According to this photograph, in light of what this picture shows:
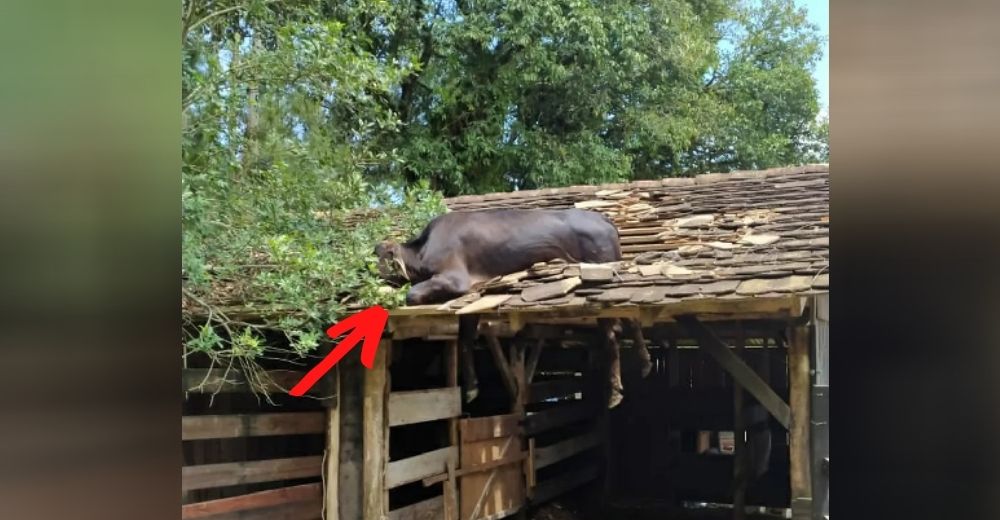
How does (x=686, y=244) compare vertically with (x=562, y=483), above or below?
above

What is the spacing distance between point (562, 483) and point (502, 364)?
13.8 inches

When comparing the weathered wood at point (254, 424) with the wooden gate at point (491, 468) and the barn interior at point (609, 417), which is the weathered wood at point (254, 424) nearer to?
the barn interior at point (609, 417)

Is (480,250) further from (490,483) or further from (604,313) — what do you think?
(490,483)

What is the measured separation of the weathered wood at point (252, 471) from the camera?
165 centimetres

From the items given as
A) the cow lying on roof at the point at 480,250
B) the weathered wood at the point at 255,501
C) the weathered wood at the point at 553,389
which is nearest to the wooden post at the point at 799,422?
the cow lying on roof at the point at 480,250

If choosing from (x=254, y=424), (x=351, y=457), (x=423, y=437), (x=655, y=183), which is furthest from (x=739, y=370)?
(x=254, y=424)

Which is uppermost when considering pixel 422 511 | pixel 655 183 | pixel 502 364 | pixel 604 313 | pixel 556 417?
pixel 655 183

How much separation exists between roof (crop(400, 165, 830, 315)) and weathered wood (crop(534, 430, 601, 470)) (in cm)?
35

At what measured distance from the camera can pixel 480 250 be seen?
64.1 inches

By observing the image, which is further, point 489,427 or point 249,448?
point 489,427

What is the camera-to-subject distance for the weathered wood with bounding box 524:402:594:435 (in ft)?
5.79
